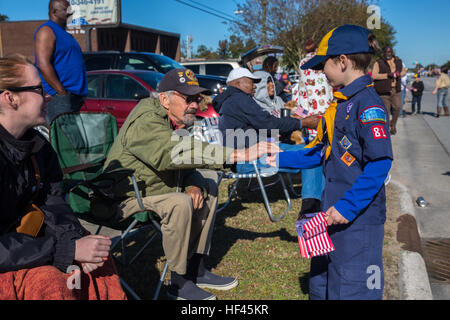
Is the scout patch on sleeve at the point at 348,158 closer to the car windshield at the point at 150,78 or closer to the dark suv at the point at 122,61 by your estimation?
the car windshield at the point at 150,78

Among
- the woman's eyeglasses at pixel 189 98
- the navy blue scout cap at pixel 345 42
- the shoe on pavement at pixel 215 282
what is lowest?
the shoe on pavement at pixel 215 282

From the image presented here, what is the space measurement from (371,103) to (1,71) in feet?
6.02

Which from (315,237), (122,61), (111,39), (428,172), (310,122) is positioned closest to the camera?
(315,237)

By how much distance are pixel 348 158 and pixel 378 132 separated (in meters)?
0.23

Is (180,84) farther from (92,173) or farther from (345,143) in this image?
(345,143)

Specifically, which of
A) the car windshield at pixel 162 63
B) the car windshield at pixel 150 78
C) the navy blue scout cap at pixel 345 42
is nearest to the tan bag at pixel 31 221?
the navy blue scout cap at pixel 345 42

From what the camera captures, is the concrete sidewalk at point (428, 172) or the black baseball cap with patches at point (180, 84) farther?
the concrete sidewalk at point (428, 172)

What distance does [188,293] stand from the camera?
3.11 m

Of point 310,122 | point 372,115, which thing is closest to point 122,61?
point 310,122

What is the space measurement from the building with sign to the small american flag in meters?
33.9

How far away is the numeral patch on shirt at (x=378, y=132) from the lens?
2046mm

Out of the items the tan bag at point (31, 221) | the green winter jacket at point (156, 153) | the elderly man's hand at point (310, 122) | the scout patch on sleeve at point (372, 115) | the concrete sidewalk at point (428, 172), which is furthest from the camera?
the concrete sidewalk at point (428, 172)

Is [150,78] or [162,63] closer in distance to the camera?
[150,78]
